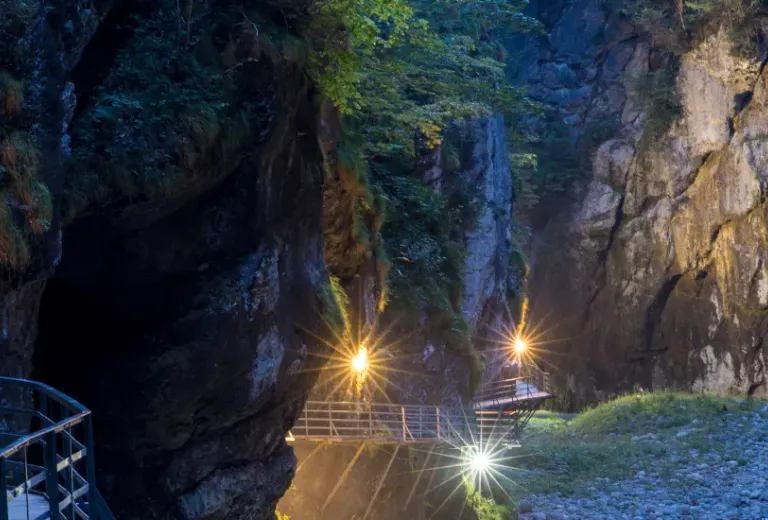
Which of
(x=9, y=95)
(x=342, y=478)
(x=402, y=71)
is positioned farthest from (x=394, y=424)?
(x=9, y=95)

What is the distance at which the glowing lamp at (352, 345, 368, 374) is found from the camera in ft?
56.7

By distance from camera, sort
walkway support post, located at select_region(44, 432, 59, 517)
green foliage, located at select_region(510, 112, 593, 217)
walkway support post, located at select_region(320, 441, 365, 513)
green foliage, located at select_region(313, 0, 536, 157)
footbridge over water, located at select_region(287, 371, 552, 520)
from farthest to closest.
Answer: green foliage, located at select_region(510, 112, 593, 217) < walkway support post, located at select_region(320, 441, 365, 513) < footbridge over water, located at select_region(287, 371, 552, 520) < green foliage, located at select_region(313, 0, 536, 157) < walkway support post, located at select_region(44, 432, 59, 517)

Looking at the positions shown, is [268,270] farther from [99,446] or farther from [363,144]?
[363,144]

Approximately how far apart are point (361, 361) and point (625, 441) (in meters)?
12.5

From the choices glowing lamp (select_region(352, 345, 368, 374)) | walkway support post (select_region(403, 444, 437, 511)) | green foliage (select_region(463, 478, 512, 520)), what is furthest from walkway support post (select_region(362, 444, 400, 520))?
green foliage (select_region(463, 478, 512, 520))

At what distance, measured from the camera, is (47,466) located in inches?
208

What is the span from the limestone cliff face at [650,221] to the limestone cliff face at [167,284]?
23.7 meters

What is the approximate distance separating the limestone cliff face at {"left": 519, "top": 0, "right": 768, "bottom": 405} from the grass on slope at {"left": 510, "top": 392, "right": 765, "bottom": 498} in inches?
144

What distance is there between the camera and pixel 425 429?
1875 cm

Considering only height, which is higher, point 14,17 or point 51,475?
point 14,17

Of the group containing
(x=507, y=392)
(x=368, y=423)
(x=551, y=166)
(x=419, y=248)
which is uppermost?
(x=551, y=166)

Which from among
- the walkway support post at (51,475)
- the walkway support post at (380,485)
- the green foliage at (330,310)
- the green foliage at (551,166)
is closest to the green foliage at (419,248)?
the walkway support post at (380,485)

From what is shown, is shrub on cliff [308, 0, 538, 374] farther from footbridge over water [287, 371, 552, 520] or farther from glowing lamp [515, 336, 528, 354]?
glowing lamp [515, 336, 528, 354]

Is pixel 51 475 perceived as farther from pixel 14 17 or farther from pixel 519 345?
pixel 519 345
